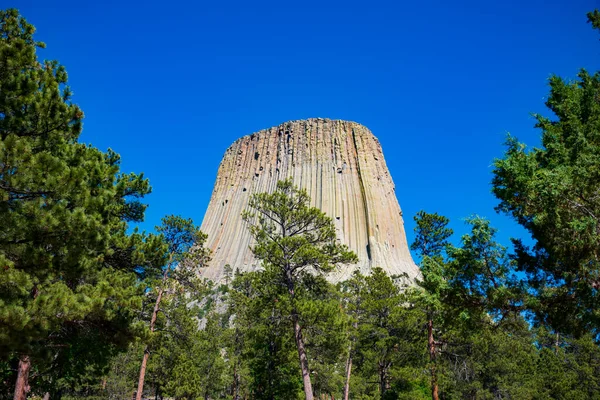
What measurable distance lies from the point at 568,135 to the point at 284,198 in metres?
10.4

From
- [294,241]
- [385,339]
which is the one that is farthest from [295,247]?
[385,339]

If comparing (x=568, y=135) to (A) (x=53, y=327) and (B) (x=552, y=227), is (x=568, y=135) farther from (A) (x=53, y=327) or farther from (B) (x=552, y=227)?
(A) (x=53, y=327)

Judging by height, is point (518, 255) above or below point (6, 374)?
above

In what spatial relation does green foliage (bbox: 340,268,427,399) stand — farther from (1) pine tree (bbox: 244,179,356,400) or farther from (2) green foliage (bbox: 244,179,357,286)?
(2) green foliage (bbox: 244,179,357,286)

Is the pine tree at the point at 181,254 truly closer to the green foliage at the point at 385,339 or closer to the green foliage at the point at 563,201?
the green foliage at the point at 385,339

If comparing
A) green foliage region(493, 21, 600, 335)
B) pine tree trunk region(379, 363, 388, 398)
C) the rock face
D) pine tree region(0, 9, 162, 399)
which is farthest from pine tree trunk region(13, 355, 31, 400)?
the rock face

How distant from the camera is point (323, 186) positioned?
7319 centimetres

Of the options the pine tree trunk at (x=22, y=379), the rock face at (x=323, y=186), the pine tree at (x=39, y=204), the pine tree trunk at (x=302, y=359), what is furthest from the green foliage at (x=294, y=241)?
the rock face at (x=323, y=186)

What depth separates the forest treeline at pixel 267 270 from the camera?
6832 millimetres

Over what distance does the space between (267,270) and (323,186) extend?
5722cm

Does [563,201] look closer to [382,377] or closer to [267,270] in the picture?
[267,270]

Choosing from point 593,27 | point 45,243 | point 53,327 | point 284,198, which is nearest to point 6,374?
point 53,327

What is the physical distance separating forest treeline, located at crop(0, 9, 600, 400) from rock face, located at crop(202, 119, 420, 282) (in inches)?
1645

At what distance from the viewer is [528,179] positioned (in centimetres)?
1031
